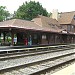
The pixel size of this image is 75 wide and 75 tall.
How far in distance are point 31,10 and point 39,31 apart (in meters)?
44.1

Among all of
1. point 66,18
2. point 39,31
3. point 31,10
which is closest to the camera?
point 39,31

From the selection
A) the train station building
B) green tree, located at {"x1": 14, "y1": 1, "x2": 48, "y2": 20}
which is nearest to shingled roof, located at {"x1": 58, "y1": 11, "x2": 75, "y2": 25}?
the train station building

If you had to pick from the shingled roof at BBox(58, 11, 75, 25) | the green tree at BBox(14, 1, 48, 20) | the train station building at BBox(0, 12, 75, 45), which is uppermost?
the green tree at BBox(14, 1, 48, 20)

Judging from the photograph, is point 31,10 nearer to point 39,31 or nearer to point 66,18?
point 66,18

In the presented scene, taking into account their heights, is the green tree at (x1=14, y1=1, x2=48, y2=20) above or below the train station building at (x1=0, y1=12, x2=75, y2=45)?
above

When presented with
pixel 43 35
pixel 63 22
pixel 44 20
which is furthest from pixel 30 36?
pixel 63 22

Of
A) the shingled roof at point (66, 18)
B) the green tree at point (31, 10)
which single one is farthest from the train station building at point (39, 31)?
the green tree at point (31, 10)

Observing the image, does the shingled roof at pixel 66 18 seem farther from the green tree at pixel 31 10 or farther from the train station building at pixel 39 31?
the green tree at pixel 31 10

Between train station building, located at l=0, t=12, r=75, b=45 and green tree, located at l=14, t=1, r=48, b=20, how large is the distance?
1048cm

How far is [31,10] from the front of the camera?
76938 mm

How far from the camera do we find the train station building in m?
30.5

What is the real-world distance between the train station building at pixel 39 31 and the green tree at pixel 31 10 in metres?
10.5

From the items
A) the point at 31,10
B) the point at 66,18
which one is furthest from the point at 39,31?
the point at 31,10

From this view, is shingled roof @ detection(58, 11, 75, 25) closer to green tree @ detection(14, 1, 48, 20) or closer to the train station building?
the train station building
